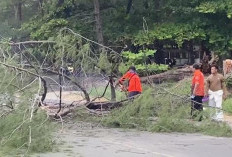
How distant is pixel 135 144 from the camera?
37.5ft

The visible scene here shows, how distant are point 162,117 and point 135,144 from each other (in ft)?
6.17

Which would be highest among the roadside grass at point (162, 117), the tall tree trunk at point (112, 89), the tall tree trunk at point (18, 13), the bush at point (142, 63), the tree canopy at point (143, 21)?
the tall tree trunk at point (18, 13)

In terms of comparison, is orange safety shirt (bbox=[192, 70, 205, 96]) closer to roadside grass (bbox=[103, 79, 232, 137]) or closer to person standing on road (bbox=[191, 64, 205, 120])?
person standing on road (bbox=[191, 64, 205, 120])

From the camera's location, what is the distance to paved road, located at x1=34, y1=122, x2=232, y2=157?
1035 cm

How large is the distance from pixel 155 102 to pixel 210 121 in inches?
55.3

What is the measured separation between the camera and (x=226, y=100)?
18.5m

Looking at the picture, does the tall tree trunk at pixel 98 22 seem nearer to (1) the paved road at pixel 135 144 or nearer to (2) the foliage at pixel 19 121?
(1) the paved road at pixel 135 144

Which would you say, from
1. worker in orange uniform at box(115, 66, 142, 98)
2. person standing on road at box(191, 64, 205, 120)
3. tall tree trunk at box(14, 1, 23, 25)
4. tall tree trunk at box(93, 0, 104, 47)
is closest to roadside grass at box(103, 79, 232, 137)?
person standing on road at box(191, 64, 205, 120)

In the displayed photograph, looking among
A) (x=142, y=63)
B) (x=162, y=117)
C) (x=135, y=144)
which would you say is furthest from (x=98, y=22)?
(x=135, y=144)

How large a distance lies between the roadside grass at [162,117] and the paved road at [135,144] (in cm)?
34

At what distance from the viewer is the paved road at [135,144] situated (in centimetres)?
1035

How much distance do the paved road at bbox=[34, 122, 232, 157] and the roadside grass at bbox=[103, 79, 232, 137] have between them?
34 centimetres

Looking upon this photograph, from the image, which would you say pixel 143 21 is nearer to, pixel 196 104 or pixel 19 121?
pixel 196 104

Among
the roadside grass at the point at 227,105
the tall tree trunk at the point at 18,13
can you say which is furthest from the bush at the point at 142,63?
the tall tree trunk at the point at 18,13
